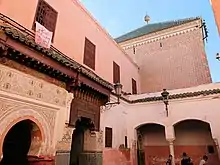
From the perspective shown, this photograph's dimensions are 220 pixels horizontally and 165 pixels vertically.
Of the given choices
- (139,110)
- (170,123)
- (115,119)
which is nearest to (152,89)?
(139,110)

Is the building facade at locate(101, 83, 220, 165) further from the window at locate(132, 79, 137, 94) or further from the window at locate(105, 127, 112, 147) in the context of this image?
the window at locate(132, 79, 137, 94)

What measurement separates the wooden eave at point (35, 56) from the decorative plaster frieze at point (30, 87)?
247 millimetres

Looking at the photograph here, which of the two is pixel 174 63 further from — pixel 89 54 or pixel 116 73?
pixel 89 54

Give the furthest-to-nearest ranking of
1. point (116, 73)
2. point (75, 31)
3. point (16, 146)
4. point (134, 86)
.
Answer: point (134, 86) < point (116, 73) < point (75, 31) < point (16, 146)

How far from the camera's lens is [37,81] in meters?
4.27

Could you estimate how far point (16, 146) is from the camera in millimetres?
5031

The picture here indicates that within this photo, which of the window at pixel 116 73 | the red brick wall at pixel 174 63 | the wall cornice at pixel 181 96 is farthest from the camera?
the red brick wall at pixel 174 63

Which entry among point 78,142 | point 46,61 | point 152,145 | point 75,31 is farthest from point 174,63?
point 46,61

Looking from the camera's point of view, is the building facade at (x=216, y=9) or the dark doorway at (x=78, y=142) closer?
the building facade at (x=216, y=9)

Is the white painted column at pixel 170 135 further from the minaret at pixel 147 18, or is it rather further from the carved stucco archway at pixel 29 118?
the minaret at pixel 147 18

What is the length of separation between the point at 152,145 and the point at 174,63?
18.1 feet

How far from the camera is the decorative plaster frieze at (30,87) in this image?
3.62 meters

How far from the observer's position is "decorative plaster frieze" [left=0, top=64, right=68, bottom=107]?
362 cm

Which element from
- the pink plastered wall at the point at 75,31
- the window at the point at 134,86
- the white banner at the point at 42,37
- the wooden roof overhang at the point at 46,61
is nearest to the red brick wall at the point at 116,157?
the wooden roof overhang at the point at 46,61
